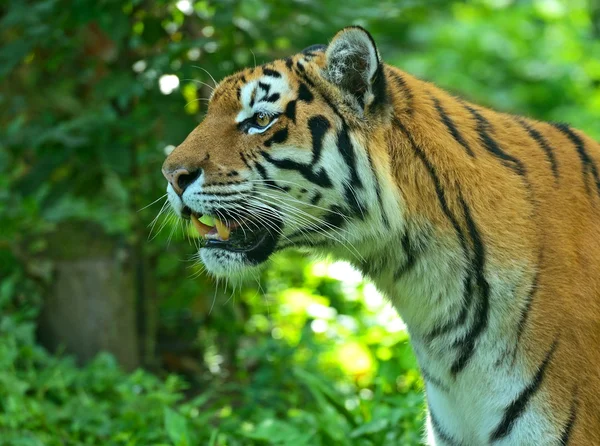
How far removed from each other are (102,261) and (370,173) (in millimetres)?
2805

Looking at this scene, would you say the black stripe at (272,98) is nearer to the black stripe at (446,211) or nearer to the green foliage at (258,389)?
the black stripe at (446,211)

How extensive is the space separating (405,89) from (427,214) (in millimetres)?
449

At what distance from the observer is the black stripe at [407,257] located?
2.96 meters

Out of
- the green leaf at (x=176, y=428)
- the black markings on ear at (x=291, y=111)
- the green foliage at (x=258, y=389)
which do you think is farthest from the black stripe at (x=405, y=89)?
the green leaf at (x=176, y=428)

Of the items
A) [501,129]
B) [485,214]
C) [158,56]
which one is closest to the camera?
[485,214]

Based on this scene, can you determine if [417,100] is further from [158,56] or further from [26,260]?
[26,260]

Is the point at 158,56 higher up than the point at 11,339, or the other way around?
the point at 158,56

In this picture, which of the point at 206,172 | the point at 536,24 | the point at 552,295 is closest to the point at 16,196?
the point at 206,172

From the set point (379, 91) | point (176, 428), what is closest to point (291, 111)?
point (379, 91)

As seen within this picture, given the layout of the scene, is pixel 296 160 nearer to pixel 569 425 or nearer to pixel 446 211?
pixel 446 211

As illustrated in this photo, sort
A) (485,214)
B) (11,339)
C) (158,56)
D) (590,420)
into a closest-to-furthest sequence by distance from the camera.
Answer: (590,420) → (485,214) → (158,56) → (11,339)

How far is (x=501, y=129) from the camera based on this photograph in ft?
10.4

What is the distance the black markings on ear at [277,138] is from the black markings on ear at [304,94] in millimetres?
119

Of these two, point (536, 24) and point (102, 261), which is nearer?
point (102, 261)
